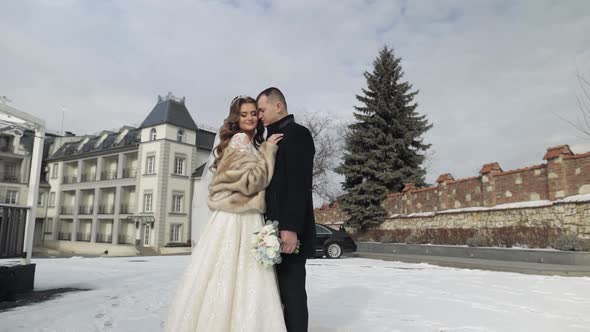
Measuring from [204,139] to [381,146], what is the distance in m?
23.1

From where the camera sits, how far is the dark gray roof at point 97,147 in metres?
40.5

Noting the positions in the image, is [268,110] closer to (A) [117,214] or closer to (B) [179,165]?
(B) [179,165]

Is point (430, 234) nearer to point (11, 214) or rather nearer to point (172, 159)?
point (11, 214)

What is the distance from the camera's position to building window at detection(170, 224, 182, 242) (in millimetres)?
36787

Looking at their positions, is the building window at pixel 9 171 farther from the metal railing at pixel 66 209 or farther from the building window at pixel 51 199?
the metal railing at pixel 66 209

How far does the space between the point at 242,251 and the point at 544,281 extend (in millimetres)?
8237

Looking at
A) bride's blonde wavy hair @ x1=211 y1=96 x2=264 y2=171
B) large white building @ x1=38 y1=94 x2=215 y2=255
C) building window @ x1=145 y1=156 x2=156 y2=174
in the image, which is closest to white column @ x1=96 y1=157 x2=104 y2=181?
large white building @ x1=38 y1=94 x2=215 y2=255

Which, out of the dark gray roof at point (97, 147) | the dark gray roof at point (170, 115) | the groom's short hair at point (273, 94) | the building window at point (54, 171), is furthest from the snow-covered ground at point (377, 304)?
the building window at point (54, 171)

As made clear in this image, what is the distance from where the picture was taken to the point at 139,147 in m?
38.7

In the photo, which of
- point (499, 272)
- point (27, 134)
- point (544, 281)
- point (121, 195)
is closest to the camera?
point (27, 134)

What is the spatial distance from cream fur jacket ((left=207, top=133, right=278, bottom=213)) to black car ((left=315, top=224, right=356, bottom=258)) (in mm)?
12888

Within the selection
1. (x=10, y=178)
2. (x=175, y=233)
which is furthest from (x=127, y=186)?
(x=10, y=178)

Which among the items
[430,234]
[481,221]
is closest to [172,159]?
[430,234]

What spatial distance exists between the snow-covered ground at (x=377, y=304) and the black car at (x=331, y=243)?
6362 mm
